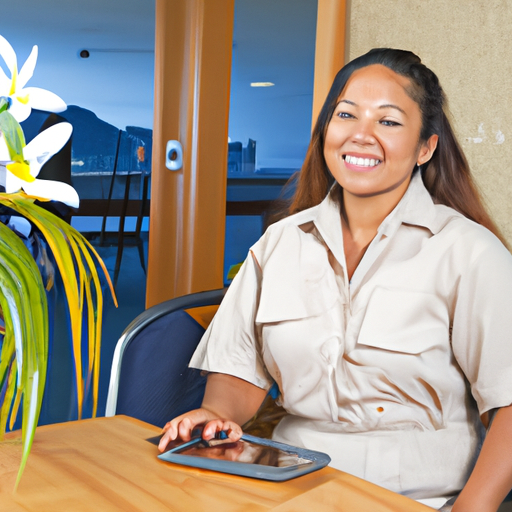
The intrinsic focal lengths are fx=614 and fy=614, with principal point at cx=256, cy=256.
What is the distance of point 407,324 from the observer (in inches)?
47.8

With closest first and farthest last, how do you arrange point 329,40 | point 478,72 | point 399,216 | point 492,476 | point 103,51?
1. point 492,476
2. point 399,216
3. point 478,72
4. point 329,40
5. point 103,51

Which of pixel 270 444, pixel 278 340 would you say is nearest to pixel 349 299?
pixel 278 340

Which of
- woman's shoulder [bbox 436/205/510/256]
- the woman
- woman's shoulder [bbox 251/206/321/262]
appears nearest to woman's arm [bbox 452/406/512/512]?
the woman

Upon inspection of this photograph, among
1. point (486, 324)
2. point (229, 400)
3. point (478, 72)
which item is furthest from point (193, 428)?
point (478, 72)

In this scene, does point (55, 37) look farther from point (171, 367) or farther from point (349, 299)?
point (349, 299)

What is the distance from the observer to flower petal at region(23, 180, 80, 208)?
27.3 inches

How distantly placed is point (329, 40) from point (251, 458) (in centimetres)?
182

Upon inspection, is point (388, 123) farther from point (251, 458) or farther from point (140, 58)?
point (140, 58)

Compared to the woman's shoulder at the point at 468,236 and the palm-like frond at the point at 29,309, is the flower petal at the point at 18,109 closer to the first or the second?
the palm-like frond at the point at 29,309

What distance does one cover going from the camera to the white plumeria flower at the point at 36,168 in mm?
694

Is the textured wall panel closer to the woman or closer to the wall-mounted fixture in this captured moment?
the woman

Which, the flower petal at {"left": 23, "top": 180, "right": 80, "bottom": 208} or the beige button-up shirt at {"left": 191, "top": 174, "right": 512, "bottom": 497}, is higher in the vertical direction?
the flower petal at {"left": 23, "top": 180, "right": 80, "bottom": 208}

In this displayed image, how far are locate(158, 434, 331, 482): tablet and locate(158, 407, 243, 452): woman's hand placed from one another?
30mm

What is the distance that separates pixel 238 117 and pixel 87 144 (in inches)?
24.7
